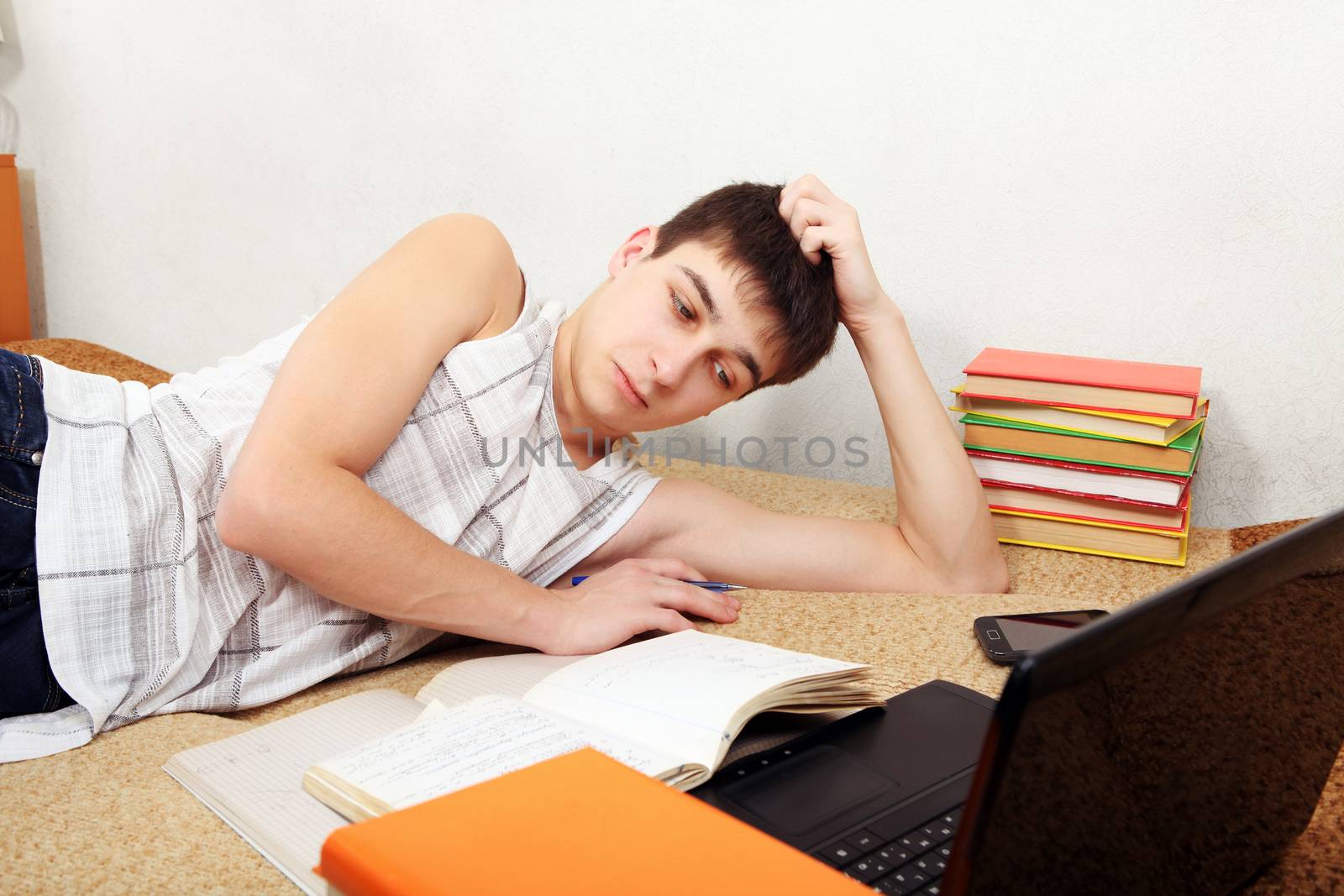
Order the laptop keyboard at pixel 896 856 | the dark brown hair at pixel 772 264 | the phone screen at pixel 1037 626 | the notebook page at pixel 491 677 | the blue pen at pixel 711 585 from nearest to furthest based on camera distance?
1. the laptop keyboard at pixel 896 856
2. the notebook page at pixel 491 677
3. the phone screen at pixel 1037 626
4. the dark brown hair at pixel 772 264
5. the blue pen at pixel 711 585

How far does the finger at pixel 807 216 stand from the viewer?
Answer: 3.83ft

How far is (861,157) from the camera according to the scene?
1.50m

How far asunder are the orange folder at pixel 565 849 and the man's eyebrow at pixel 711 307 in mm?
634

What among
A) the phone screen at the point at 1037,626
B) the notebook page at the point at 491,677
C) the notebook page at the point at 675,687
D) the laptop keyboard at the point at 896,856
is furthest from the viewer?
the phone screen at the point at 1037,626

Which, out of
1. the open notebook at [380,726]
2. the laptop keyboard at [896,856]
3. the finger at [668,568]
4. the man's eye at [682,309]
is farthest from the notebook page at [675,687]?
the man's eye at [682,309]

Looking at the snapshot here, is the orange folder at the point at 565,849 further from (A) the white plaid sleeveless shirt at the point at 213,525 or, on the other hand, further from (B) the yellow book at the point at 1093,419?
(B) the yellow book at the point at 1093,419

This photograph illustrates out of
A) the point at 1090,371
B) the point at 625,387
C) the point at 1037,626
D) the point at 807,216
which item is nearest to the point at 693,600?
the point at 625,387

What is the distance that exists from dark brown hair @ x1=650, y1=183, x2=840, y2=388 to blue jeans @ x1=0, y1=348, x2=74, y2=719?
25.8 inches

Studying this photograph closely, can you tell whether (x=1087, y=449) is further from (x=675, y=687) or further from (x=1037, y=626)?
(x=675, y=687)

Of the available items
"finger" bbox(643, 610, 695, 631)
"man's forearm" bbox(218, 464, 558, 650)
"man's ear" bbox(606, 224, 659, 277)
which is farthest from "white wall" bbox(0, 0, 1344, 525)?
"man's forearm" bbox(218, 464, 558, 650)

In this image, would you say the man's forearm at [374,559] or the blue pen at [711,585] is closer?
the man's forearm at [374,559]

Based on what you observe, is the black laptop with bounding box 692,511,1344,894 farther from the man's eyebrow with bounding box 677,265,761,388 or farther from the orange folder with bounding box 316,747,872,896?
the man's eyebrow with bounding box 677,265,761,388

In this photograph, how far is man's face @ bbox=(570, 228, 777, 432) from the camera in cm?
108

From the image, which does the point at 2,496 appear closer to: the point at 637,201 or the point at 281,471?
the point at 281,471
